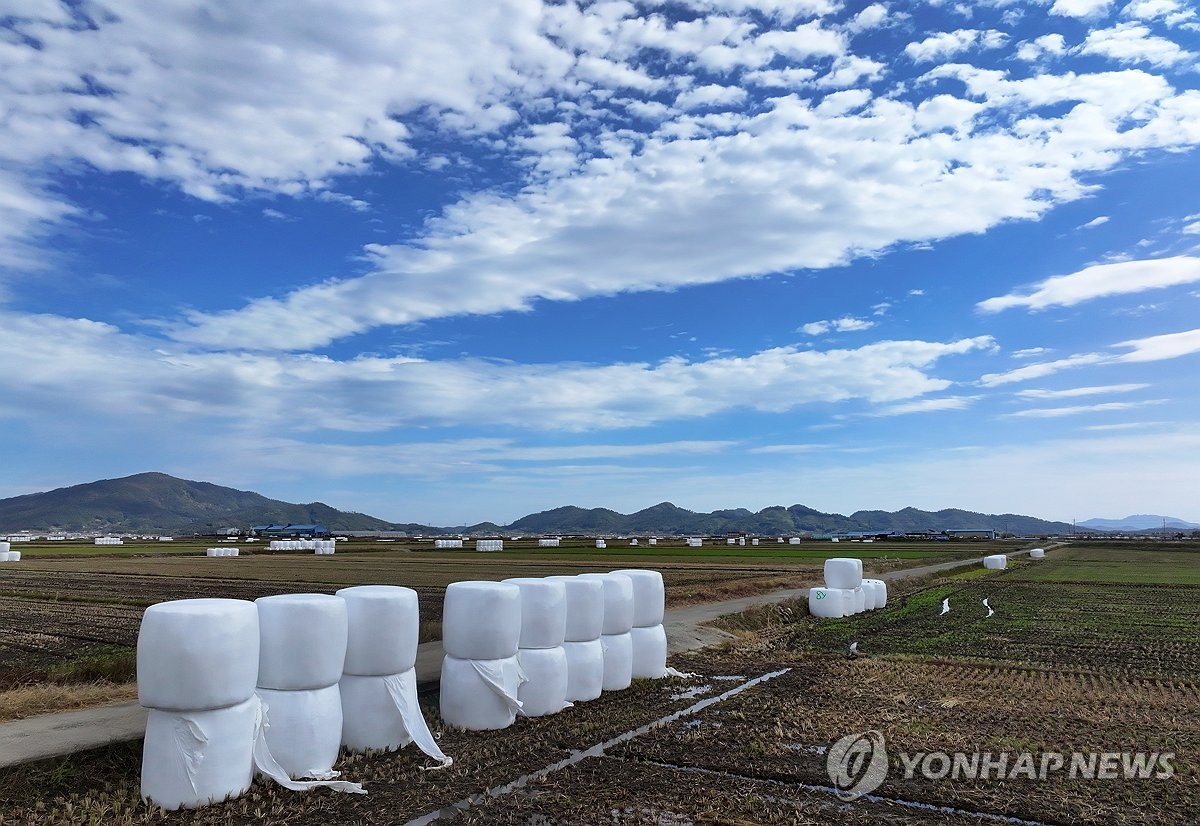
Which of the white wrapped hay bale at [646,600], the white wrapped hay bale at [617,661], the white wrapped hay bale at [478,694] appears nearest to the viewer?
the white wrapped hay bale at [478,694]

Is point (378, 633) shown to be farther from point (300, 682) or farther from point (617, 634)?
point (617, 634)

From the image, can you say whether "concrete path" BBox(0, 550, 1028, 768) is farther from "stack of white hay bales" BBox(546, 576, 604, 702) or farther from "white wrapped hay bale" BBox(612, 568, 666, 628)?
"white wrapped hay bale" BBox(612, 568, 666, 628)

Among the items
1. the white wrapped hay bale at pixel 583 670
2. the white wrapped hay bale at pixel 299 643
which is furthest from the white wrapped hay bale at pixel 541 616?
the white wrapped hay bale at pixel 299 643

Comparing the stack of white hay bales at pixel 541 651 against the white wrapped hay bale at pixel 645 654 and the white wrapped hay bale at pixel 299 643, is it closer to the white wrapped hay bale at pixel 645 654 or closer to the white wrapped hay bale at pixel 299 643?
the white wrapped hay bale at pixel 645 654

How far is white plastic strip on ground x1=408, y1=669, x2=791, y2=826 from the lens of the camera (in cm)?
738

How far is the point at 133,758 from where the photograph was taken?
8.38 m

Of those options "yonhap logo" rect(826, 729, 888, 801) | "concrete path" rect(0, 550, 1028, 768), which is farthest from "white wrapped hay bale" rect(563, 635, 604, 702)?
"yonhap logo" rect(826, 729, 888, 801)

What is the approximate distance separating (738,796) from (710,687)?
18.7ft

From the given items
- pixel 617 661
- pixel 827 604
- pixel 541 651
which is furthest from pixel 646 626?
pixel 827 604

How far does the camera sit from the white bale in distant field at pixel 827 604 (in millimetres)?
25156

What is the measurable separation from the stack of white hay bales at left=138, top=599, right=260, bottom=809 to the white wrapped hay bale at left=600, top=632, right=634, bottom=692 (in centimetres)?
607

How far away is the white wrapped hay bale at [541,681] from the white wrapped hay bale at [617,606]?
173cm

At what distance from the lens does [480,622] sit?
33.0 ft
